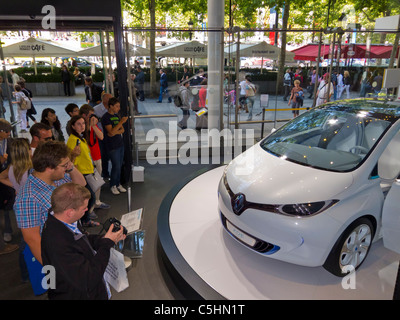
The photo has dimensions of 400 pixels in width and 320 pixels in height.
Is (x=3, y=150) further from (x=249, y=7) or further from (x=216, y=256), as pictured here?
(x=249, y=7)

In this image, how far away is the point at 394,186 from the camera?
9.77 ft

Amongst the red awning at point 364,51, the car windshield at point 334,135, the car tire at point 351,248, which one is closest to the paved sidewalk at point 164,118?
the red awning at point 364,51

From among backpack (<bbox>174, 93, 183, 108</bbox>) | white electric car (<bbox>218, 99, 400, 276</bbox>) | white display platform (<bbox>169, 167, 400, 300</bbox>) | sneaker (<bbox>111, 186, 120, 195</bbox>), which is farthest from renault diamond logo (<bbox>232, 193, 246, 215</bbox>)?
backpack (<bbox>174, 93, 183, 108</bbox>)

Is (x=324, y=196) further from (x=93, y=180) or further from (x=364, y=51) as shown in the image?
(x=364, y=51)

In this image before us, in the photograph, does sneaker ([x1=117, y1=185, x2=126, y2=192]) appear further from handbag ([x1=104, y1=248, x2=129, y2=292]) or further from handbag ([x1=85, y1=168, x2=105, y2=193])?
handbag ([x1=104, y1=248, x2=129, y2=292])

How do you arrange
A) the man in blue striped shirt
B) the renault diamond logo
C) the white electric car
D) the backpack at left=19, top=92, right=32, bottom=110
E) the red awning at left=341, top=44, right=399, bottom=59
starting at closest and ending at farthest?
the man in blue striped shirt, the white electric car, the renault diamond logo, the backpack at left=19, top=92, right=32, bottom=110, the red awning at left=341, top=44, right=399, bottom=59

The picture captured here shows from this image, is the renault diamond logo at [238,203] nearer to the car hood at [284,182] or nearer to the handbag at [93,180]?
the car hood at [284,182]

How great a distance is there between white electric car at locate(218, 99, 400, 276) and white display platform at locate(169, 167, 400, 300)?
0.63 ft

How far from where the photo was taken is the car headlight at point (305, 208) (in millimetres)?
2932

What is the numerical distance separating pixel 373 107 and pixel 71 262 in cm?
390

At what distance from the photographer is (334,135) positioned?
3.98 metres

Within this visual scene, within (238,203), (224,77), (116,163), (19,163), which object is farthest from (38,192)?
(224,77)

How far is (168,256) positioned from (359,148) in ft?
8.28

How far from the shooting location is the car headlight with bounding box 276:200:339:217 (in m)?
2.93
